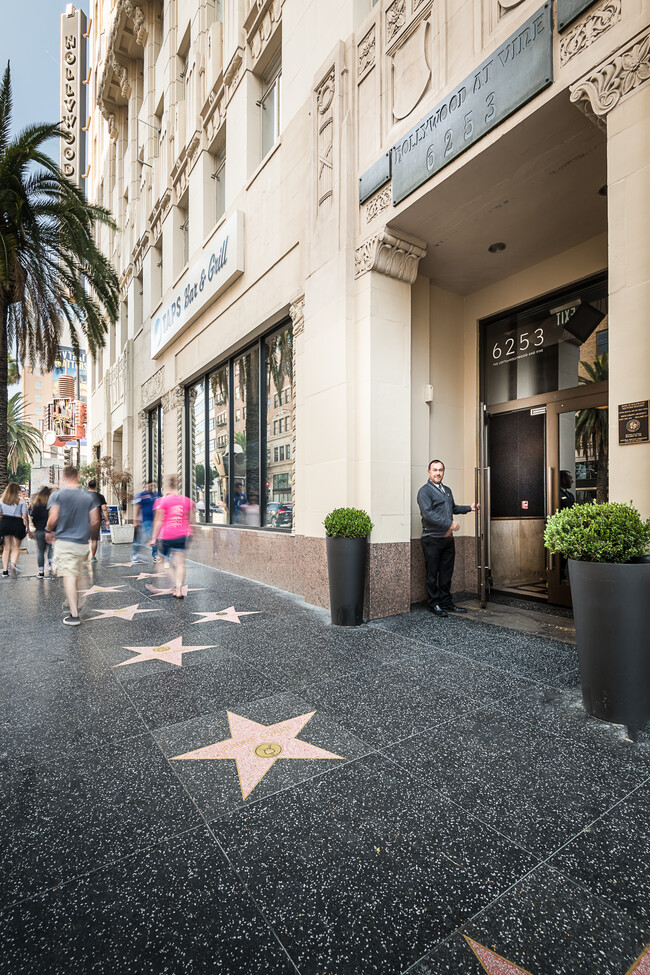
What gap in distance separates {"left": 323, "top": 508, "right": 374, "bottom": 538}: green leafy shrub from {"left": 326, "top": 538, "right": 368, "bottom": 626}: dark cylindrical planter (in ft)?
0.22

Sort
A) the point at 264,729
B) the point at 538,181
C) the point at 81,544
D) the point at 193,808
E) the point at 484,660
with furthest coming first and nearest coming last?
1. the point at 81,544
2. the point at 538,181
3. the point at 484,660
4. the point at 264,729
5. the point at 193,808

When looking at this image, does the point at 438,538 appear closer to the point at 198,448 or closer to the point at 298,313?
the point at 298,313

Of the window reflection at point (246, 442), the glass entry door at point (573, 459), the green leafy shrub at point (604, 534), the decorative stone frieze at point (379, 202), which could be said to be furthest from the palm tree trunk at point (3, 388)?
the green leafy shrub at point (604, 534)

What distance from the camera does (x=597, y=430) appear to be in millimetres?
6570

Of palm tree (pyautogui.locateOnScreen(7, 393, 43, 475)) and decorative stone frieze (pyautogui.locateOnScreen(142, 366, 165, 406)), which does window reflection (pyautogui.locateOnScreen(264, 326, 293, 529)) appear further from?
palm tree (pyautogui.locateOnScreen(7, 393, 43, 475))

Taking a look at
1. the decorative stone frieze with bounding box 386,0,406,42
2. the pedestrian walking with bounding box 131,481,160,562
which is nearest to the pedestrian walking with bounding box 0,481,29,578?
the pedestrian walking with bounding box 131,481,160,562

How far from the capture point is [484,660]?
481cm

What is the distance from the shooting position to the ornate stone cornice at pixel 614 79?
3.77 metres

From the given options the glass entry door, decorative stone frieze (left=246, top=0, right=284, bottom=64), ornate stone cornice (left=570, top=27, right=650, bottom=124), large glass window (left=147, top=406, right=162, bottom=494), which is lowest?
the glass entry door

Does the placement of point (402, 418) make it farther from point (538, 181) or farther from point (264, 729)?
point (264, 729)

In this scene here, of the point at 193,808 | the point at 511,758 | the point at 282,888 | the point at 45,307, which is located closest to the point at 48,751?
the point at 193,808

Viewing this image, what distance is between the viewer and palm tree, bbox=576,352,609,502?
6426 mm

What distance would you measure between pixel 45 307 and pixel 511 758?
1630 centimetres

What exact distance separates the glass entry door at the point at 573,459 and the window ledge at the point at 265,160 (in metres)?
6.79
